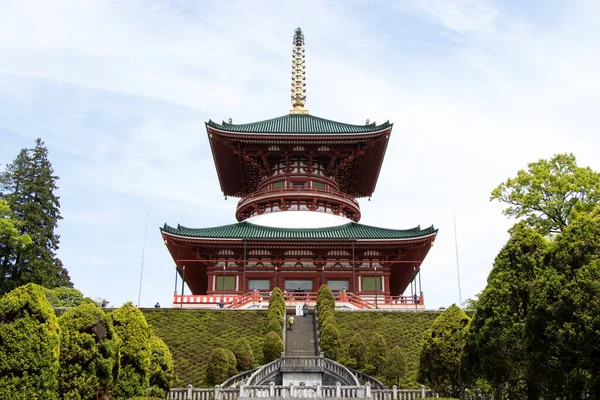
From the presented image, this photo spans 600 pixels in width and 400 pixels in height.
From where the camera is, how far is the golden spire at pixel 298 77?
192 ft

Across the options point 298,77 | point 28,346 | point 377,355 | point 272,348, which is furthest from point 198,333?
point 298,77

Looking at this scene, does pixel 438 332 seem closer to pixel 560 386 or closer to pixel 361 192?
pixel 560 386

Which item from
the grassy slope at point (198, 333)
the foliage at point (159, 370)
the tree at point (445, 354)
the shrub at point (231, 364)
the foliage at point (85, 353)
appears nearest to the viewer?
the foliage at point (85, 353)

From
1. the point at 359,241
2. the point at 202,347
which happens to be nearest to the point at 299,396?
the point at 202,347

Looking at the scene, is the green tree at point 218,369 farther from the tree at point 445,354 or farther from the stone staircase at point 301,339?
the tree at point 445,354

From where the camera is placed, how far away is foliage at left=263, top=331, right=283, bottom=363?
28797mm

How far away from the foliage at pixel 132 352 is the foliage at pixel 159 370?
156 cm

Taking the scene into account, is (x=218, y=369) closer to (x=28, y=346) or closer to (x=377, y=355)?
(x=377, y=355)

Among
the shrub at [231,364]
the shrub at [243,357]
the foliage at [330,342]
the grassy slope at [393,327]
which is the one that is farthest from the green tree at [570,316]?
the shrub at [243,357]

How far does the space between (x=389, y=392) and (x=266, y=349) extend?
679 cm

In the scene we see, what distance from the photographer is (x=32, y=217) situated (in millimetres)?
50750

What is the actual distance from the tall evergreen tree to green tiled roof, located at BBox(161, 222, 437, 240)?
13.4 meters

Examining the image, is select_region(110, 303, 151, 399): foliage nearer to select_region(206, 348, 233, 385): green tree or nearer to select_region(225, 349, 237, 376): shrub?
select_region(206, 348, 233, 385): green tree

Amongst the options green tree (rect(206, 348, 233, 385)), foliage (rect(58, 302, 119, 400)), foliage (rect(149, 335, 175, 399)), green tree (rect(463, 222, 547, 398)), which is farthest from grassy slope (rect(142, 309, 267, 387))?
green tree (rect(463, 222, 547, 398))
